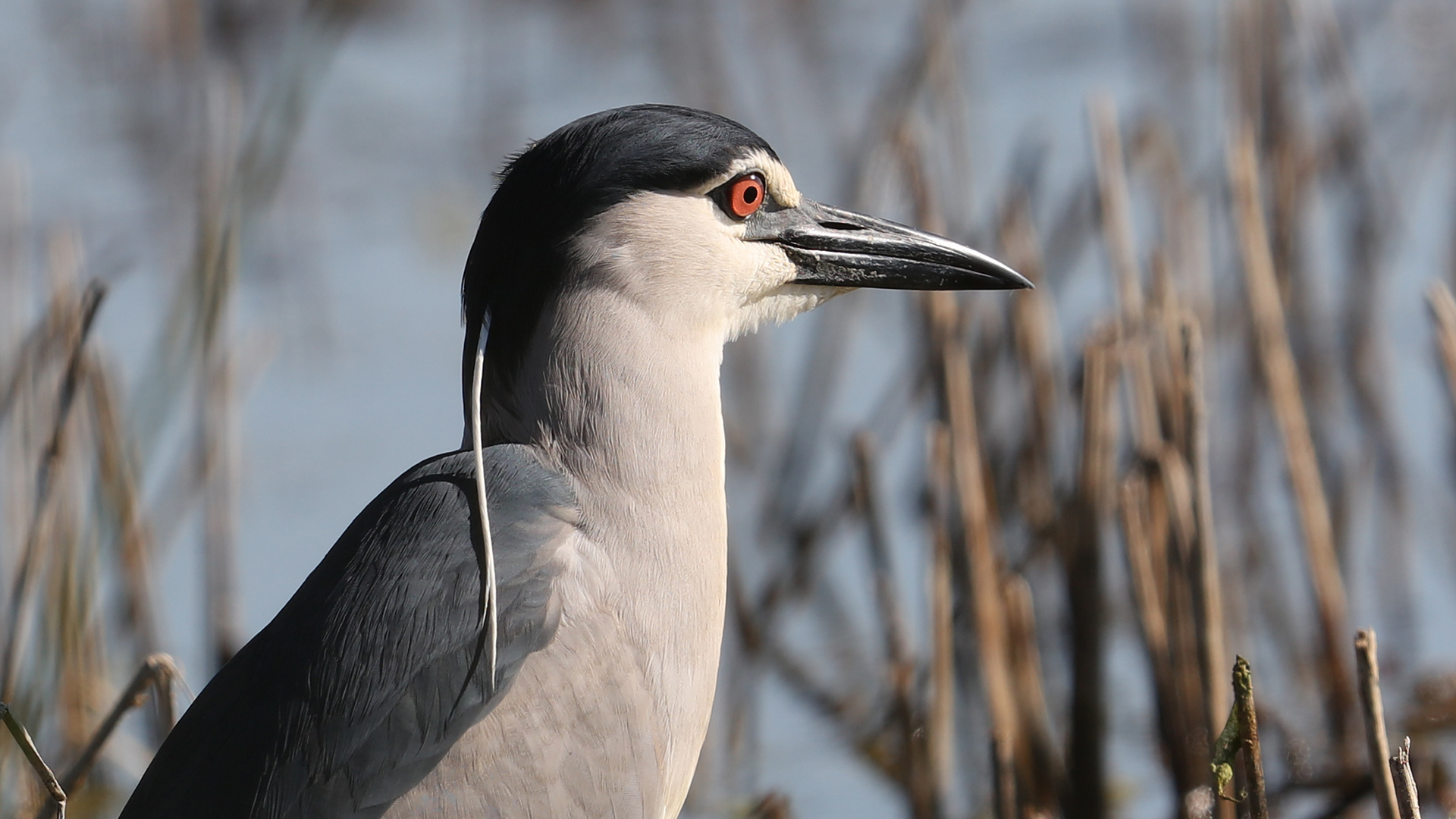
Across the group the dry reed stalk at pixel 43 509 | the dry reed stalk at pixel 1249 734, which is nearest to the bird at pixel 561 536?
the dry reed stalk at pixel 43 509

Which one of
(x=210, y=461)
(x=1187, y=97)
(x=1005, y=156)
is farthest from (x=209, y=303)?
(x=1187, y=97)

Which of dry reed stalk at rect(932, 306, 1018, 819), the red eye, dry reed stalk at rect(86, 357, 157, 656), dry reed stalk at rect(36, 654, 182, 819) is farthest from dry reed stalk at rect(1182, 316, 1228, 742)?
dry reed stalk at rect(86, 357, 157, 656)

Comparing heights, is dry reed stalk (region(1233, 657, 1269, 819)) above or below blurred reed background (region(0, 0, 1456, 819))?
below

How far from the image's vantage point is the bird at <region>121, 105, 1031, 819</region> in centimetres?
238

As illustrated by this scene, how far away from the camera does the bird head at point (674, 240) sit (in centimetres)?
272

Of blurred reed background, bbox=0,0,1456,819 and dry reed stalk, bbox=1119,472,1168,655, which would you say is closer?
dry reed stalk, bbox=1119,472,1168,655

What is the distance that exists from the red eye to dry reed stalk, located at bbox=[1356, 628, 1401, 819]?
1.23 m

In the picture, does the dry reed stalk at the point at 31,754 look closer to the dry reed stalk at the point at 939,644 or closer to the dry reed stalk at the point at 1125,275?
the dry reed stalk at the point at 939,644

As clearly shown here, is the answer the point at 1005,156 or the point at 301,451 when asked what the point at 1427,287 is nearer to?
the point at 1005,156

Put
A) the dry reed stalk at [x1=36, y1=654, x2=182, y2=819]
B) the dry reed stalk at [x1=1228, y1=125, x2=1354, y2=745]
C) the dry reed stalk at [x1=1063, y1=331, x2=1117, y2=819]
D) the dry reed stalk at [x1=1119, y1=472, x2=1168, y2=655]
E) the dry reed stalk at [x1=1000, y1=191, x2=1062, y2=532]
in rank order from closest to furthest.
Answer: the dry reed stalk at [x1=36, y1=654, x2=182, y2=819]
the dry reed stalk at [x1=1119, y1=472, x2=1168, y2=655]
the dry reed stalk at [x1=1063, y1=331, x2=1117, y2=819]
the dry reed stalk at [x1=1228, y1=125, x2=1354, y2=745]
the dry reed stalk at [x1=1000, y1=191, x2=1062, y2=532]

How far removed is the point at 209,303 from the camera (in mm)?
3213

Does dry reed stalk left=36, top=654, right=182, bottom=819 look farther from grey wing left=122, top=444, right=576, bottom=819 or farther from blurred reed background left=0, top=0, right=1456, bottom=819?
grey wing left=122, top=444, right=576, bottom=819

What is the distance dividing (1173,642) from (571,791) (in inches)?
58.6

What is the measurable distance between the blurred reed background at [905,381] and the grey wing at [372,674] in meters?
0.29
